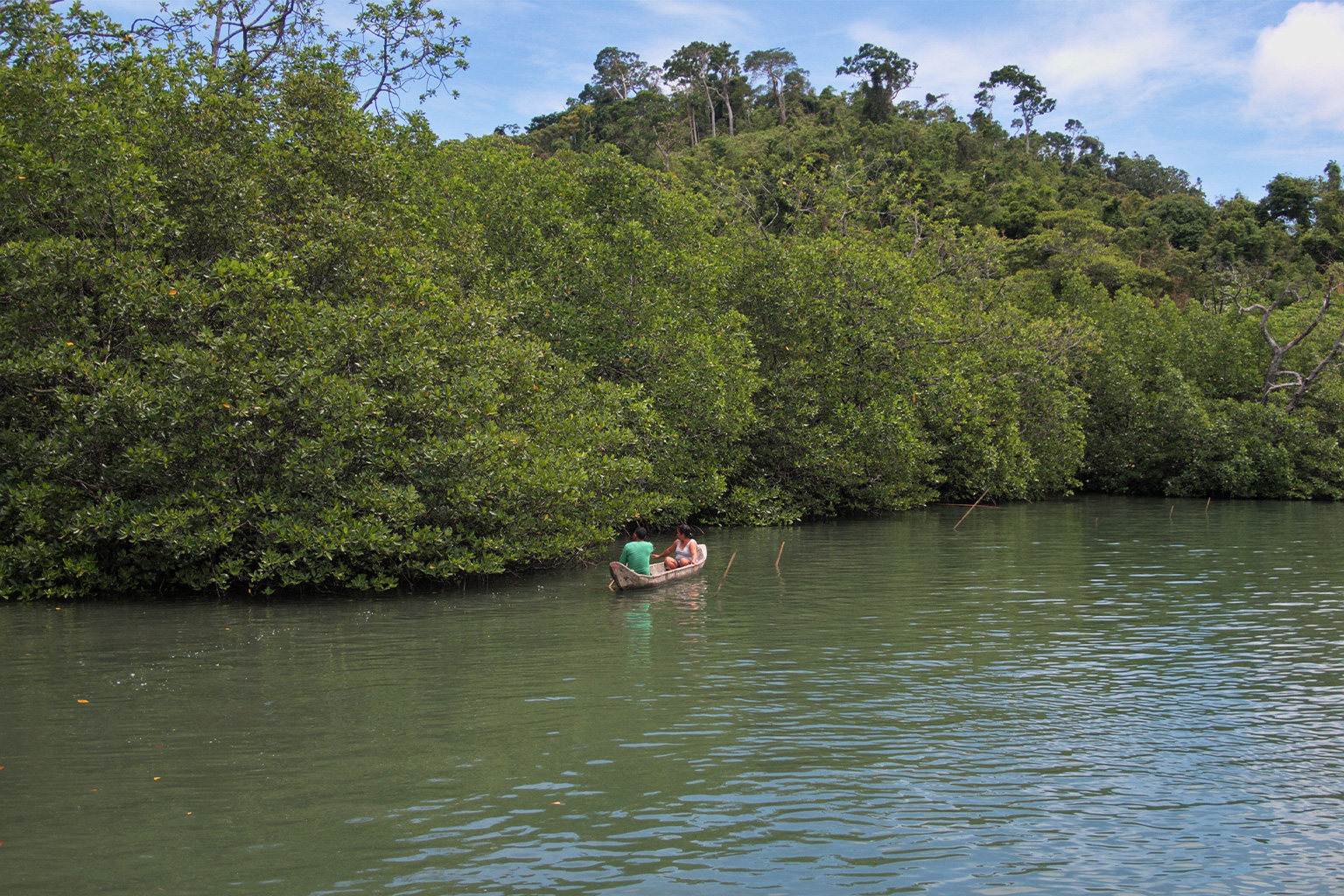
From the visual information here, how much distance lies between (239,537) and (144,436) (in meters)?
2.11

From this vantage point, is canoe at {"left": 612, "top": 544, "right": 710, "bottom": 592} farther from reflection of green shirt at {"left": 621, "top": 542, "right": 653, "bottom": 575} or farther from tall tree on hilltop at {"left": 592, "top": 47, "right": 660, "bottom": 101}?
tall tree on hilltop at {"left": 592, "top": 47, "right": 660, "bottom": 101}

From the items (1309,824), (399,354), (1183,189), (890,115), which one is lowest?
(1309,824)

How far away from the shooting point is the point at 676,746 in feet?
29.3

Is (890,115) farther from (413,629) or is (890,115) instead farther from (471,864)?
(471,864)

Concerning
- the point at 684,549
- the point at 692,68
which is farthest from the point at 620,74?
the point at 684,549

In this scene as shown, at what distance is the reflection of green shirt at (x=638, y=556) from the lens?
1873 centimetres

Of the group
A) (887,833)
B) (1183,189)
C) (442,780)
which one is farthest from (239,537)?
(1183,189)

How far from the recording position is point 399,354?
54.6ft

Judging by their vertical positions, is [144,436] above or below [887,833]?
above

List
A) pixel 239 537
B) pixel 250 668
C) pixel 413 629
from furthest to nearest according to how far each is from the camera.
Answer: pixel 239 537 → pixel 413 629 → pixel 250 668

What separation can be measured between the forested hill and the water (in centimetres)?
192

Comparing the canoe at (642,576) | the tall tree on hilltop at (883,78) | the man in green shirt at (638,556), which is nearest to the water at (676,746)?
the canoe at (642,576)

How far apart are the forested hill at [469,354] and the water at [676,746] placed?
192cm

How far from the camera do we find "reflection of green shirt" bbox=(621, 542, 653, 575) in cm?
1873
